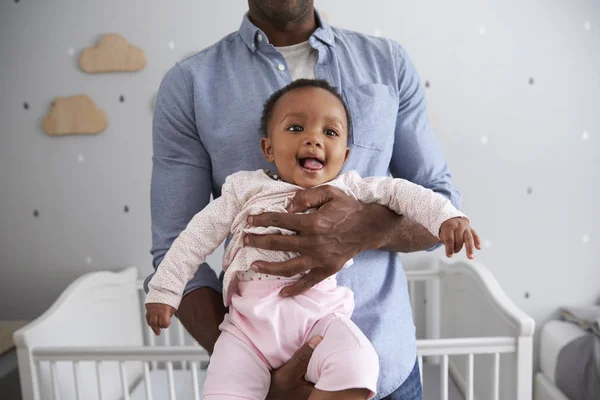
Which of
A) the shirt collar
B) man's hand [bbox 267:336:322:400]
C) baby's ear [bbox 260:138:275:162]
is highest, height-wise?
the shirt collar

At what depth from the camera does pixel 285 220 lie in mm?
760

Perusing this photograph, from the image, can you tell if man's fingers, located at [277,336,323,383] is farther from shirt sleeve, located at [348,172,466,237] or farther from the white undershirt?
the white undershirt

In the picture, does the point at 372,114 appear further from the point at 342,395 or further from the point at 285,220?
the point at 342,395

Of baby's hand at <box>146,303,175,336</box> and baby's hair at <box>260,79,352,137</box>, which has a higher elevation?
baby's hair at <box>260,79,352,137</box>

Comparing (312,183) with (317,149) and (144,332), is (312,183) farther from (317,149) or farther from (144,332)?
(144,332)

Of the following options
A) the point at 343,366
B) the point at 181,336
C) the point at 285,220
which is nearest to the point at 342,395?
the point at 343,366

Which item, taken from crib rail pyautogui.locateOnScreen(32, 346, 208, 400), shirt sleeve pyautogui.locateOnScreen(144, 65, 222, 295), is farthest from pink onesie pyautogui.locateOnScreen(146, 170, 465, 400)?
crib rail pyautogui.locateOnScreen(32, 346, 208, 400)

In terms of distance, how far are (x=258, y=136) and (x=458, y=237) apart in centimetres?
41

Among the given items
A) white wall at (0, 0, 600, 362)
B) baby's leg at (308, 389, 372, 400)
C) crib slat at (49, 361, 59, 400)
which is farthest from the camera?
A: white wall at (0, 0, 600, 362)

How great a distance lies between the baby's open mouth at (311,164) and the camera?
805 millimetres

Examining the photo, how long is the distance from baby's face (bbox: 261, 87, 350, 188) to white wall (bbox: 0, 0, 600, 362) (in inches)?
51.8

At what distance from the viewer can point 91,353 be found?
4.53 feet

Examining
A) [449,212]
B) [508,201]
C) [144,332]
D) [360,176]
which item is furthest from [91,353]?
[508,201]

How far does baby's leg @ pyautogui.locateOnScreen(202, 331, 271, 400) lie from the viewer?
700 mm
